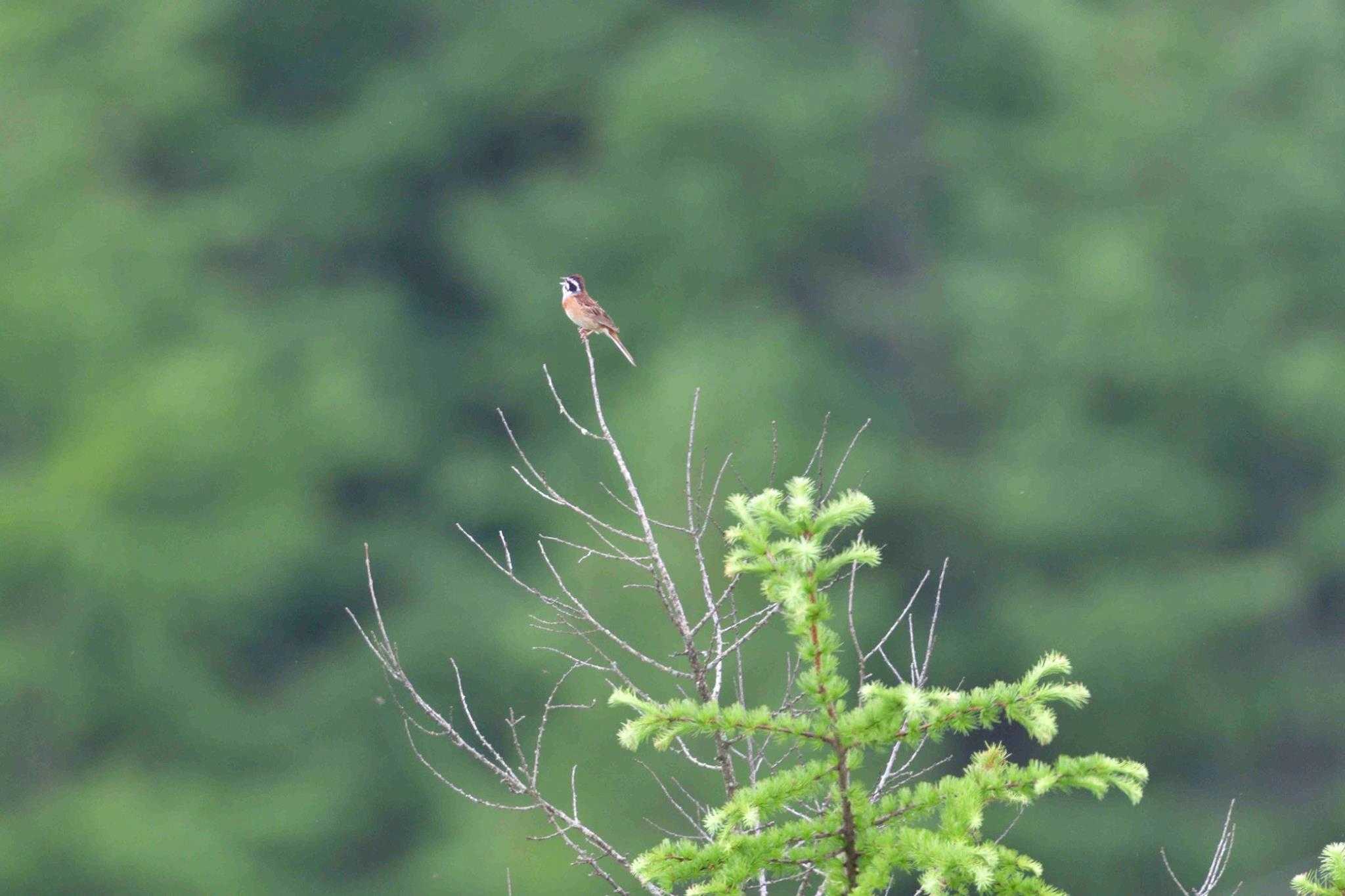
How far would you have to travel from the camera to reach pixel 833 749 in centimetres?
376

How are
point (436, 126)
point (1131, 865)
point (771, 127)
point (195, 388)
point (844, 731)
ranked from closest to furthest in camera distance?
point (844, 731), point (1131, 865), point (195, 388), point (771, 127), point (436, 126)

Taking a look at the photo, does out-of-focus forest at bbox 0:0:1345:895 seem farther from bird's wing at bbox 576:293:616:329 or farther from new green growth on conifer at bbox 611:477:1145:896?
new green growth on conifer at bbox 611:477:1145:896

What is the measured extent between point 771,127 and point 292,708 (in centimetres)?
618

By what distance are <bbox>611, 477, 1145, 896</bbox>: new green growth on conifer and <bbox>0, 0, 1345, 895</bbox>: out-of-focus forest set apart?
869 centimetres

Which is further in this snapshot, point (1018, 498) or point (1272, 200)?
point (1272, 200)

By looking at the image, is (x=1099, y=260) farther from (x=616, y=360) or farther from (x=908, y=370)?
(x=616, y=360)

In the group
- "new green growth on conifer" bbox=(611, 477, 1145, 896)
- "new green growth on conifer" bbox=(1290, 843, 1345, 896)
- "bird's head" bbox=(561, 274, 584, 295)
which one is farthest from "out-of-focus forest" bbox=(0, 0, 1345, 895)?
"new green growth on conifer" bbox=(1290, 843, 1345, 896)

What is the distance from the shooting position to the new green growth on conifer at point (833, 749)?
145 inches

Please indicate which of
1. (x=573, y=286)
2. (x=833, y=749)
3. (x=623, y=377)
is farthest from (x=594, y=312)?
Result: (x=623, y=377)

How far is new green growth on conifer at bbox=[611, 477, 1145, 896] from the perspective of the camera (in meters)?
3.69

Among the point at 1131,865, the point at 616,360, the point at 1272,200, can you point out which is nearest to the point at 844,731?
the point at 1131,865

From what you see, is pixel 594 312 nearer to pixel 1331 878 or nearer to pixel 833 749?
pixel 833 749

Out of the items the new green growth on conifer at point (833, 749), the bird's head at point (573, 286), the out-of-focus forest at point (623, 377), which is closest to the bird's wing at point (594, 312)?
the bird's head at point (573, 286)

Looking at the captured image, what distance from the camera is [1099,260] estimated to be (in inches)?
631
